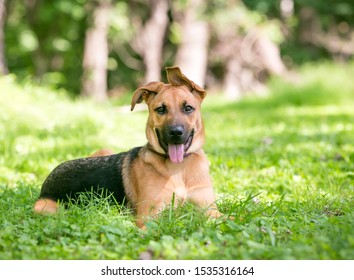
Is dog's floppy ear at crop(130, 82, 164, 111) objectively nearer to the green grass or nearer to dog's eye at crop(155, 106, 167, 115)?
dog's eye at crop(155, 106, 167, 115)

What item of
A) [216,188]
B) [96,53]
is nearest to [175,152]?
[216,188]

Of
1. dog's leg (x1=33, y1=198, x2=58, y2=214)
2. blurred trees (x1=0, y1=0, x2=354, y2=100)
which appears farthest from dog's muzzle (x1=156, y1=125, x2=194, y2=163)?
blurred trees (x1=0, y1=0, x2=354, y2=100)

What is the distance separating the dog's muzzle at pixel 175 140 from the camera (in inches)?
196

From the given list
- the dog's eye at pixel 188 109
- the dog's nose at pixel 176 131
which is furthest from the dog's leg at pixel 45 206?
the dog's eye at pixel 188 109

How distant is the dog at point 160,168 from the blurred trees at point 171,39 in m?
11.4

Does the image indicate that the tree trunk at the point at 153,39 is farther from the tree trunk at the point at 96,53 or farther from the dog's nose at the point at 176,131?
the dog's nose at the point at 176,131

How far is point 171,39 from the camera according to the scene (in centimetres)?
2497

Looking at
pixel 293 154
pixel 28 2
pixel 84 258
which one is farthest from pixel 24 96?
pixel 28 2

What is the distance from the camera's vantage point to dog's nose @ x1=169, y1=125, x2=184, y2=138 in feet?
16.3

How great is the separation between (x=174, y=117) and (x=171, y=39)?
20.4 metres

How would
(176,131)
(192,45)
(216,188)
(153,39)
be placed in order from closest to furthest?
(176,131) < (216,188) < (192,45) < (153,39)

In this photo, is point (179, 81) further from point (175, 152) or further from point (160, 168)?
point (160, 168)

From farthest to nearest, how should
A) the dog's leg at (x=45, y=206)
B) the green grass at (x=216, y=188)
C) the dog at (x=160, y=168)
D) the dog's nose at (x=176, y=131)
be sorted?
the dog's leg at (x=45, y=206) → the dog at (x=160, y=168) → the dog's nose at (x=176, y=131) → the green grass at (x=216, y=188)
